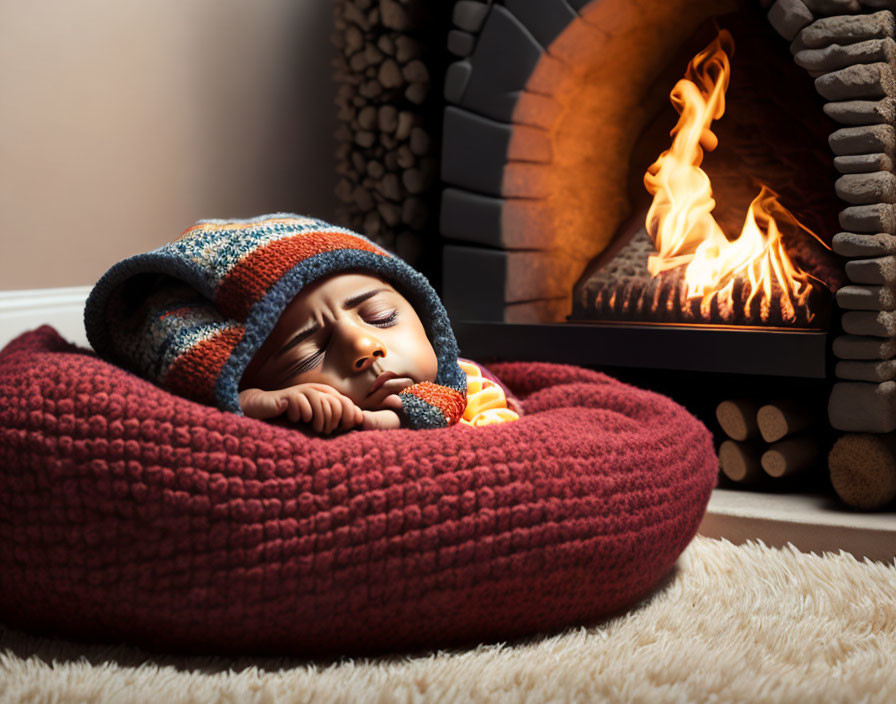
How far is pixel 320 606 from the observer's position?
89cm

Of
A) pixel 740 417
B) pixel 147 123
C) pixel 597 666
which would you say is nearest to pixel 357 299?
pixel 597 666

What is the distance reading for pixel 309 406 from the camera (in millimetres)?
1026

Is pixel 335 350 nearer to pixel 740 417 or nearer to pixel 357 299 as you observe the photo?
pixel 357 299

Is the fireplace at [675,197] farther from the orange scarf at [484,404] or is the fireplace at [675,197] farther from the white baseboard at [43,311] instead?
the white baseboard at [43,311]

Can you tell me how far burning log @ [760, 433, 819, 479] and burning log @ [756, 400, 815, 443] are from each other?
0.02 meters

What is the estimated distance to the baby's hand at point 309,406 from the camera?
3.35 ft

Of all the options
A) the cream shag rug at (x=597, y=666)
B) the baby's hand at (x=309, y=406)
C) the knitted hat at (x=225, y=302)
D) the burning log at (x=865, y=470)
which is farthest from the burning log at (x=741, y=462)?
the baby's hand at (x=309, y=406)

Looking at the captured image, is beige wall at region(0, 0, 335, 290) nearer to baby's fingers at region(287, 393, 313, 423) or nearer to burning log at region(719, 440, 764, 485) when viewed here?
baby's fingers at region(287, 393, 313, 423)

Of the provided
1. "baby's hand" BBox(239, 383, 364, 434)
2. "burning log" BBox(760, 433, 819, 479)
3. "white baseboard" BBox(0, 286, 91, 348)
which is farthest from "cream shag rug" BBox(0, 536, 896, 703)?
"white baseboard" BBox(0, 286, 91, 348)

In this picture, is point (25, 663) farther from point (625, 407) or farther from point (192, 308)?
point (625, 407)

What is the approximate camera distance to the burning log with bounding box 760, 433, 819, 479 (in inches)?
62.1

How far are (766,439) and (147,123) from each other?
1.57m

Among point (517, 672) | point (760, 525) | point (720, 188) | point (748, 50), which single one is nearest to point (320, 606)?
point (517, 672)

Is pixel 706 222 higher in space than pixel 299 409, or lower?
higher
